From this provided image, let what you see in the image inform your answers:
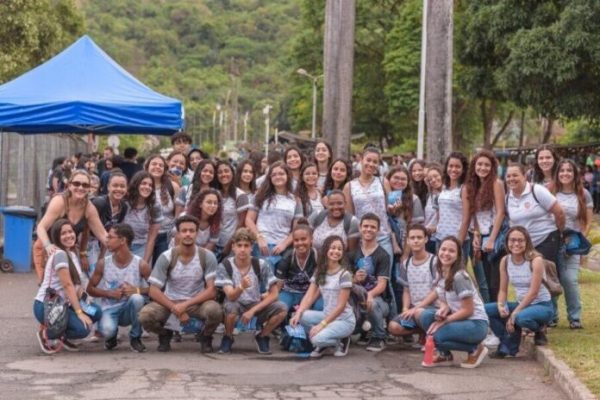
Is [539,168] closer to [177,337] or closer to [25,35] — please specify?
[177,337]

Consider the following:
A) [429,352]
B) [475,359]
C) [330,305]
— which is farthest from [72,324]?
[475,359]

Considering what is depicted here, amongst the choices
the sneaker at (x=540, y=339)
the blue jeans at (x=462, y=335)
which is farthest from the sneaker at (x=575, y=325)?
the blue jeans at (x=462, y=335)

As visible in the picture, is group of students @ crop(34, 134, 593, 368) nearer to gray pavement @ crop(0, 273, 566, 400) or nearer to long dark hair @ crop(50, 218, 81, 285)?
long dark hair @ crop(50, 218, 81, 285)

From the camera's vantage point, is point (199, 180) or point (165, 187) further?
point (165, 187)

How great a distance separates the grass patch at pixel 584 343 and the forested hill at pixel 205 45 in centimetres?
12580

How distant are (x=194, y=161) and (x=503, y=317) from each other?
5558 mm

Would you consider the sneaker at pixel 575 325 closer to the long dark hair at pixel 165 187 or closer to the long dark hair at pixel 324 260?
the long dark hair at pixel 324 260

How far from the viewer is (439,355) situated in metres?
9.95

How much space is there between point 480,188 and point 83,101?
723cm

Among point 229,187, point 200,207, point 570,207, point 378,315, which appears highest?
point 229,187

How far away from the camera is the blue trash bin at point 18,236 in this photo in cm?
1728

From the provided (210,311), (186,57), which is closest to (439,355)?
(210,311)

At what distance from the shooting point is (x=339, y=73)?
77.1ft

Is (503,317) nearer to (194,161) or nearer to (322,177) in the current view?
(322,177)
